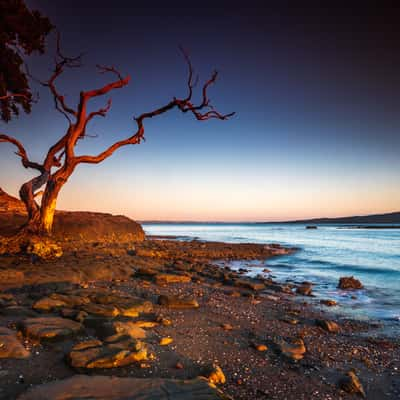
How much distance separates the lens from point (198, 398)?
2.54 meters

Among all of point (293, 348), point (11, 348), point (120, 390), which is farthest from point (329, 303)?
point (11, 348)

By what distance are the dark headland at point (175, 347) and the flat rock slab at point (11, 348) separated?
0.02 m

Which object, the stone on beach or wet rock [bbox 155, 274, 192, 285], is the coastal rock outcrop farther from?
the stone on beach

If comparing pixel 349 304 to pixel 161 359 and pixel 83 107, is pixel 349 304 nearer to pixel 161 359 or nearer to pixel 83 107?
pixel 161 359

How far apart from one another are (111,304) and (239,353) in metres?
2.74

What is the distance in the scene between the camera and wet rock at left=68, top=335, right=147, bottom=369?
3.19 metres

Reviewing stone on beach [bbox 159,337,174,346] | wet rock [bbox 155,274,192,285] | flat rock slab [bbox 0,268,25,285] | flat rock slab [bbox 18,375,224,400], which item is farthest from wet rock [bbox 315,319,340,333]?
Result: flat rock slab [bbox 0,268,25,285]

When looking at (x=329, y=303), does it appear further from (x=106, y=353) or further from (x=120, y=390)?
(x=120, y=390)

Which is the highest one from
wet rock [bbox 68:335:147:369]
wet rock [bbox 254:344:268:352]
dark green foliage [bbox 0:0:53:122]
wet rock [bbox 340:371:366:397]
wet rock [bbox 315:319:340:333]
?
dark green foliage [bbox 0:0:53:122]

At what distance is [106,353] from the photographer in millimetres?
3340

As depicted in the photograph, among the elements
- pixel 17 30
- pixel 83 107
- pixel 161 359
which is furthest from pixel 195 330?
pixel 17 30

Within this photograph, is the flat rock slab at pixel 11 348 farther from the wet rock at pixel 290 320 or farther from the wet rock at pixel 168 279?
the wet rock at pixel 168 279

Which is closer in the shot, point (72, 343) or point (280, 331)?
point (72, 343)

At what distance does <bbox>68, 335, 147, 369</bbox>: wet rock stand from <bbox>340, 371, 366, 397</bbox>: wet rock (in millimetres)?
2547
